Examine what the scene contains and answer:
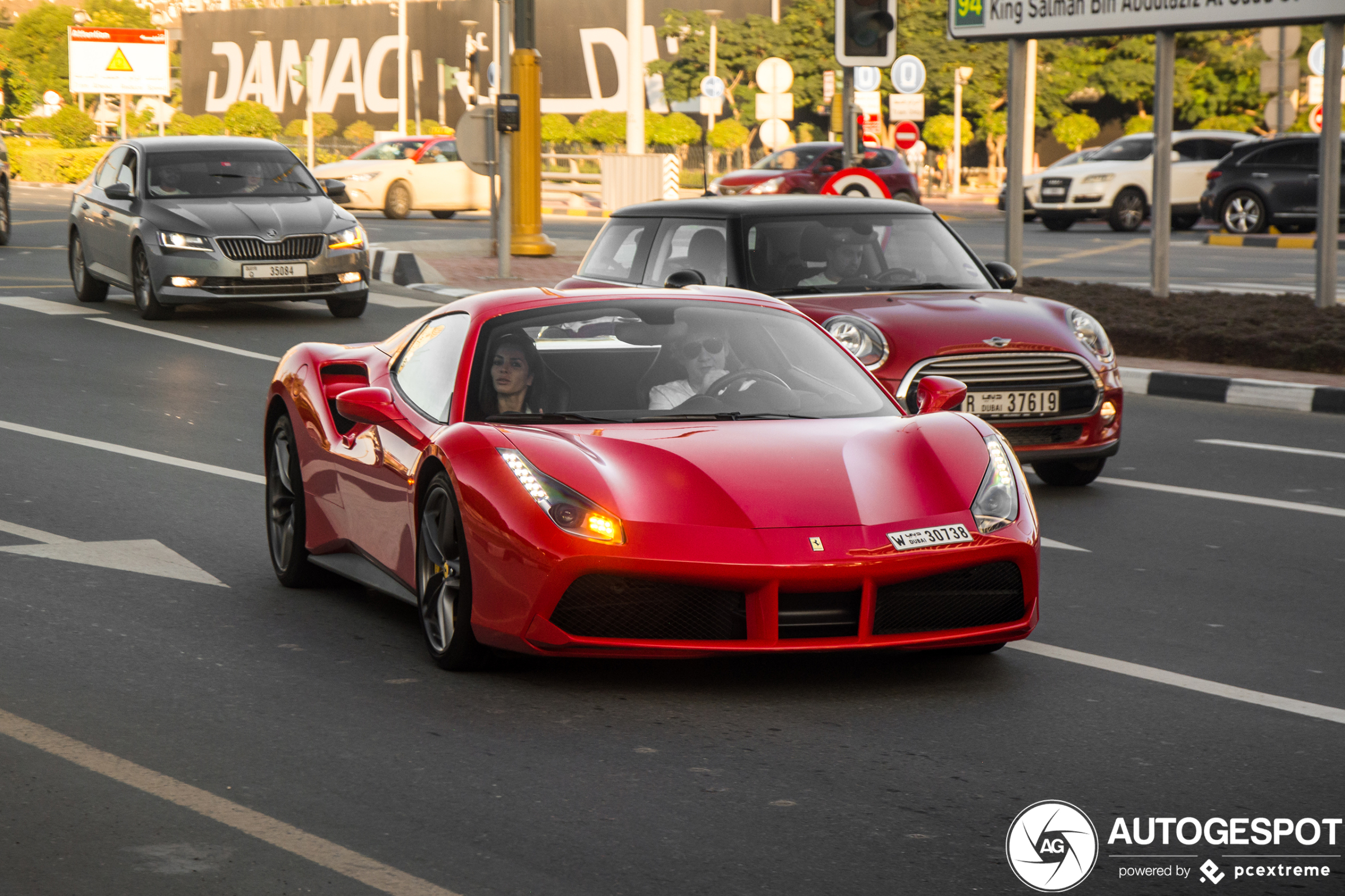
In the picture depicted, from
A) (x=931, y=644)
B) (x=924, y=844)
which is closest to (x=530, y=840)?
(x=924, y=844)

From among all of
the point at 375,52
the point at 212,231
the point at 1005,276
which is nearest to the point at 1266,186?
the point at 212,231

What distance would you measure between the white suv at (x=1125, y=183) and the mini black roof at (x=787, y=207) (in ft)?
79.9

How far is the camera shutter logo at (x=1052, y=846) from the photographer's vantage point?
3.93m

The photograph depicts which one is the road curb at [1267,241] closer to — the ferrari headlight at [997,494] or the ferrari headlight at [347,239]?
the ferrari headlight at [347,239]

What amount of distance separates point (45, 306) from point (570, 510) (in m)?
14.0

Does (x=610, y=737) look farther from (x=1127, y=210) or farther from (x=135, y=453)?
(x=1127, y=210)

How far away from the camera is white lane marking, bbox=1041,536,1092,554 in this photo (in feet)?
25.8

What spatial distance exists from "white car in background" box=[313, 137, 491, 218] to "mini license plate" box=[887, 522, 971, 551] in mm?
31575

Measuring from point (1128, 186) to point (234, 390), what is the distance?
24.9m

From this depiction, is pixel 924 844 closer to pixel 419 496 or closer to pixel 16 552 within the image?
pixel 419 496

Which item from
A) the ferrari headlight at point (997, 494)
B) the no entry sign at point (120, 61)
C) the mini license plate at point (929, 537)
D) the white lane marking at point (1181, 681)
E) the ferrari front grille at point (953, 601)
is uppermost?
the no entry sign at point (120, 61)

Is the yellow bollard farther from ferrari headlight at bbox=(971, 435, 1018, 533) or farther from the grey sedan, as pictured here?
ferrari headlight at bbox=(971, 435, 1018, 533)

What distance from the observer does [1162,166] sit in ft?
57.1

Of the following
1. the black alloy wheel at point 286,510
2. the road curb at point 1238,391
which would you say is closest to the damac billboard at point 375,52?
the road curb at point 1238,391
